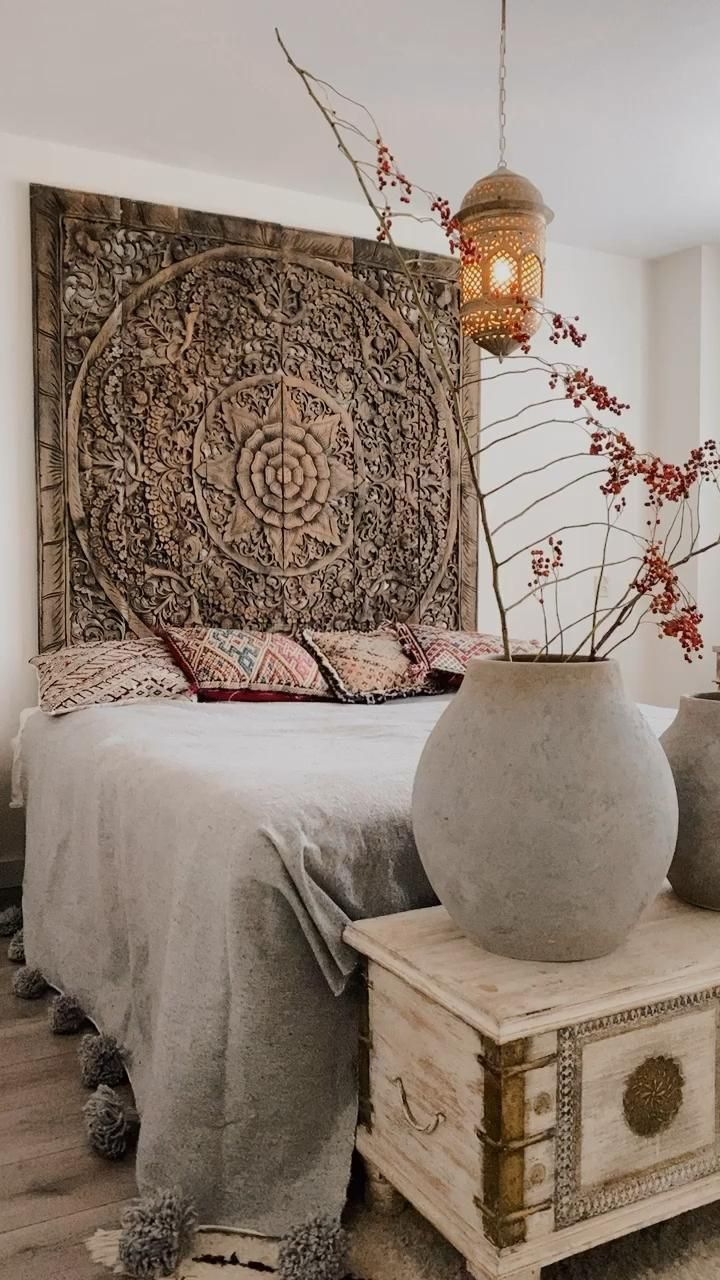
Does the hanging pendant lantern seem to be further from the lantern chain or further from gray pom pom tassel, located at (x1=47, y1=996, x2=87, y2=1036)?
gray pom pom tassel, located at (x1=47, y1=996, x2=87, y2=1036)

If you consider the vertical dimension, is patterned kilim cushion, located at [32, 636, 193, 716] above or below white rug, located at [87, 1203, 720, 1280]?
above

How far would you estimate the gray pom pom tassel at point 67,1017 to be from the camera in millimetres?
2279

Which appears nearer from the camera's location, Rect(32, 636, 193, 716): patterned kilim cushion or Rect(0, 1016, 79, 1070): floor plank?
Rect(0, 1016, 79, 1070): floor plank

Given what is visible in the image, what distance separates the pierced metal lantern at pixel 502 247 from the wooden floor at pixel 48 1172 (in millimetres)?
1773

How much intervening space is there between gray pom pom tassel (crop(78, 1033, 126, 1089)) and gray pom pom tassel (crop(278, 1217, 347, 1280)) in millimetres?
650

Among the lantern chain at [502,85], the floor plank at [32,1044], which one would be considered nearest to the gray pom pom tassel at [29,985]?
the floor plank at [32,1044]

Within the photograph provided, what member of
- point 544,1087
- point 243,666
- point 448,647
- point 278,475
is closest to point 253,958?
point 544,1087

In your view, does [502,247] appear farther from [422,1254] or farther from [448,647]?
[422,1254]

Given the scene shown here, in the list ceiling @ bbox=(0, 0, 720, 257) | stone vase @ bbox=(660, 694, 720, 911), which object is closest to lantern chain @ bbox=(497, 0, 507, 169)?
ceiling @ bbox=(0, 0, 720, 257)

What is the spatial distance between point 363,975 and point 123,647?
1721 millimetres

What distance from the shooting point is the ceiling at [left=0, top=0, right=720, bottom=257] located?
252cm

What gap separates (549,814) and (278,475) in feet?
8.12

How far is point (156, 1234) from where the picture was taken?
57.9 inches

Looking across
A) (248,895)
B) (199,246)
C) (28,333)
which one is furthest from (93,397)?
(248,895)
